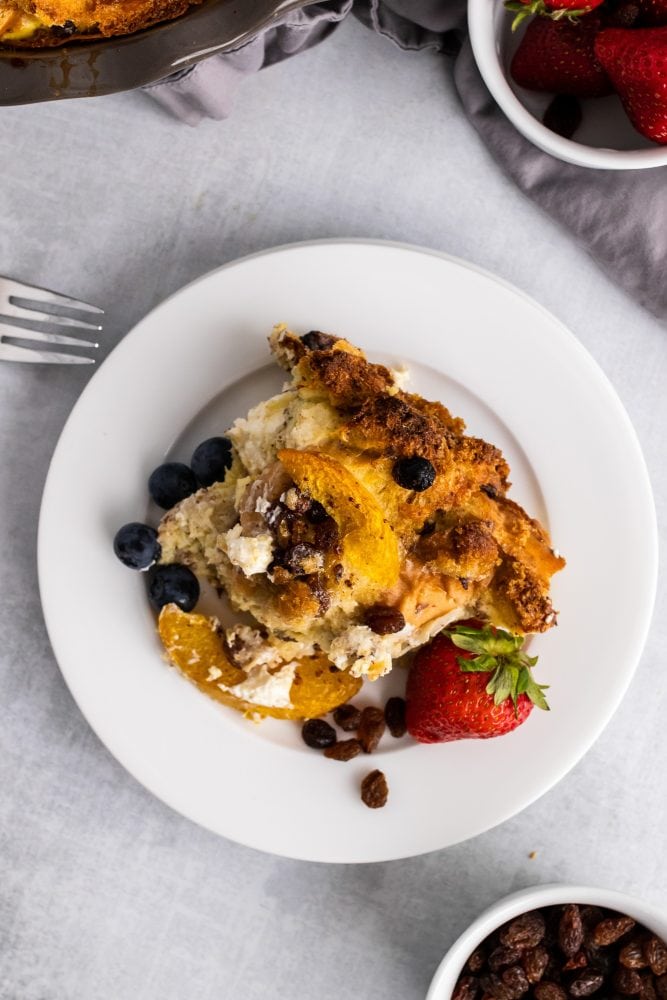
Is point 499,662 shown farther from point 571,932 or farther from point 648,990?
point 648,990

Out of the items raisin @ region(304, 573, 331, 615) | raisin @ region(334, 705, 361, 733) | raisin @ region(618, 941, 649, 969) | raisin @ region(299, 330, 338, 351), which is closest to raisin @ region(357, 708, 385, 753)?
raisin @ region(334, 705, 361, 733)

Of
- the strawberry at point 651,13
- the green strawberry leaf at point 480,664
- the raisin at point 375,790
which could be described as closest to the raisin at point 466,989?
the raisin at point 375,790

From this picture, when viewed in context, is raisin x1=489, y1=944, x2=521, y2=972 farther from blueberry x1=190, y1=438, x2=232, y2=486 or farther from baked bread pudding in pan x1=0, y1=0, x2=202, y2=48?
baked bread pudding in pan x1=0, y1=0, x2=202, y2=48

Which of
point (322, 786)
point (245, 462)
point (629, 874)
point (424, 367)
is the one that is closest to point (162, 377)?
point (245, 462)

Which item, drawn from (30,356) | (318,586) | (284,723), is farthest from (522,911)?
(30,356)

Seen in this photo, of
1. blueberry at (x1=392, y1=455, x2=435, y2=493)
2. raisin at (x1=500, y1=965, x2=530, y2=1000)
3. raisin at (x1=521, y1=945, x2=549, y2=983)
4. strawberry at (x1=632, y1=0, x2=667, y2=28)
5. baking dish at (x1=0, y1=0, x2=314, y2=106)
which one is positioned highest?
strawberry at (x1=632, y1=0, x2=667, y2=28)
